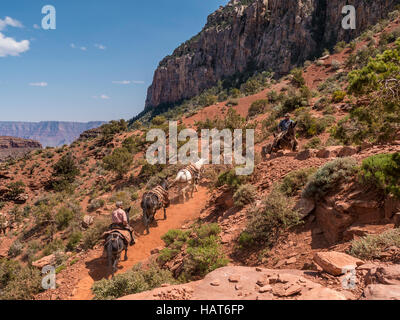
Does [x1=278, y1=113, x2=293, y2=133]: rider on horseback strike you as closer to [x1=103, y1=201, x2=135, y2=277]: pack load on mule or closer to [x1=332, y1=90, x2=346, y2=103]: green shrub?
[x1=103, y1=201, x2=135, y2=277]: pack load on mule

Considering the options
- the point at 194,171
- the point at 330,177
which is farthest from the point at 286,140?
the point at 330,177

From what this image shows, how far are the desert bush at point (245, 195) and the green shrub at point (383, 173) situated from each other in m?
3.49

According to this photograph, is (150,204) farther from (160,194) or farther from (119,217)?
(119,217)

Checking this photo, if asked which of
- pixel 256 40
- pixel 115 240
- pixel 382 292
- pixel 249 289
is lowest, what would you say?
pixel 115 240

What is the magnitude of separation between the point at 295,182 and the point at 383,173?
2.62 meters

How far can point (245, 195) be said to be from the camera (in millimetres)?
8328

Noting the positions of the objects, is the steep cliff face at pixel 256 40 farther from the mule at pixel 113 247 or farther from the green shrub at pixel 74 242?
the green shrub at pixel 74 242

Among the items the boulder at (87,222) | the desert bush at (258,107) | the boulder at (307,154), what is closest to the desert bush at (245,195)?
the boulder at (307,154)

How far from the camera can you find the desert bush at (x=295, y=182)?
726 cm

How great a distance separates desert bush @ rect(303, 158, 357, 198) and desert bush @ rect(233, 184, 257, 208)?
2145 mm

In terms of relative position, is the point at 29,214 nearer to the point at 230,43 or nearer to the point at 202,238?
the point at 202,238

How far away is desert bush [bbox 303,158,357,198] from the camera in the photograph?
5953 mm

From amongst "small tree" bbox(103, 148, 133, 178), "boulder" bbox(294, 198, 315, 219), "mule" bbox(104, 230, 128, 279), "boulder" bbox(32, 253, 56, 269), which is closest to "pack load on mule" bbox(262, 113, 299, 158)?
"boulder" bbox(294, 198, 315, 219)
